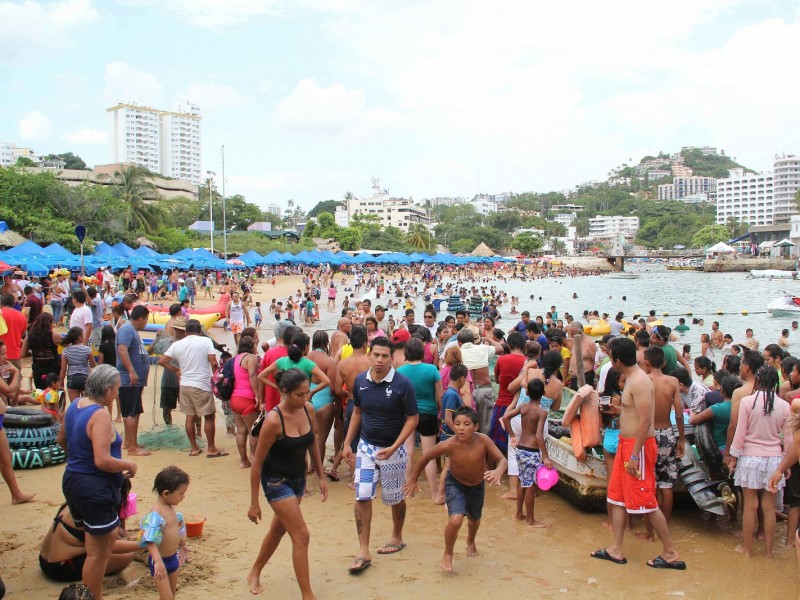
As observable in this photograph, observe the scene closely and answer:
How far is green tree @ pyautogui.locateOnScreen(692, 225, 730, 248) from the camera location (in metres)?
141

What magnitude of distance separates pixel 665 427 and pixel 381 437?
99.9 inches

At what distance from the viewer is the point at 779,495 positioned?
19.3ft

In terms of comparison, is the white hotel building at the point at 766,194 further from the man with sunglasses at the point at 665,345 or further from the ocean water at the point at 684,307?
the man with sunglasses at the point at 665,345

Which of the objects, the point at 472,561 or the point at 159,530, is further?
the point at 472,561

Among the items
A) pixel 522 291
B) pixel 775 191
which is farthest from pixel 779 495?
pixel 775 191

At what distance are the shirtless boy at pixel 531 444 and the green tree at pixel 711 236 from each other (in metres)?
151

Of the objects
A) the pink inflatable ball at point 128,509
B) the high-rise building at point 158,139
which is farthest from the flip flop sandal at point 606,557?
the high-rise building at point 158,139

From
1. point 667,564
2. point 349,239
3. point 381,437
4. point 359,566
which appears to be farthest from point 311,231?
point 667,564

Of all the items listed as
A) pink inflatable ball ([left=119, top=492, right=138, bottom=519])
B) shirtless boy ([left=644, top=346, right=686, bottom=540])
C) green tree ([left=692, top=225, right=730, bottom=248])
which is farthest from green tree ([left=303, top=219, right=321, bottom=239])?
green tree ([left=692, top=225, right=730, bottom=248])

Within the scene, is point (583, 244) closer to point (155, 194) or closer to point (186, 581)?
point (155, 194)

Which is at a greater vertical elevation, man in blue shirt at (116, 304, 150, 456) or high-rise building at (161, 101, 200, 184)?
high-rise building at (161, 101, 200, 184)

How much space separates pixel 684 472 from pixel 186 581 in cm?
448

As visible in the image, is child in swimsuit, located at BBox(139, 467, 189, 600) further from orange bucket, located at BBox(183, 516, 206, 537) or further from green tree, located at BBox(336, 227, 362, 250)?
green tree, located at BBox(336, 227, 362, 250)

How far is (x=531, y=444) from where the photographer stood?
6047mm
